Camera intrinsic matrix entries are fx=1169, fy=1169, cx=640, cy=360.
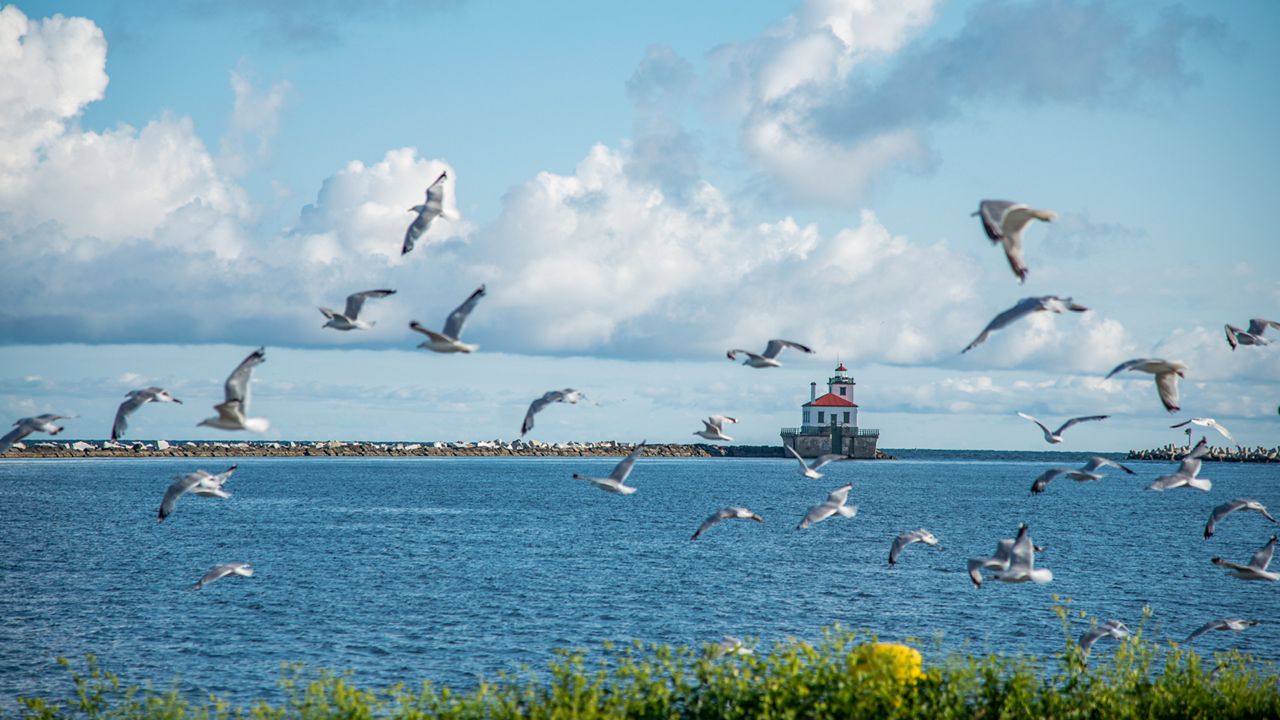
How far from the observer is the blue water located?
3133 centimetres

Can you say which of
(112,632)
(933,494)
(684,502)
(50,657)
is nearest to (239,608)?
(112,632)

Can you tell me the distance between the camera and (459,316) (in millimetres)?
14461

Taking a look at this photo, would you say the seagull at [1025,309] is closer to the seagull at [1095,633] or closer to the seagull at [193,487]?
the seagull at [1095,633]

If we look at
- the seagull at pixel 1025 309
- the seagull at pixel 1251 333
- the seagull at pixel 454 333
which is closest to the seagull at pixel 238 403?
the seagull at pixel 454 333

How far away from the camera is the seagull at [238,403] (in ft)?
40.8

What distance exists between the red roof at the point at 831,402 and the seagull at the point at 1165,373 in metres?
138

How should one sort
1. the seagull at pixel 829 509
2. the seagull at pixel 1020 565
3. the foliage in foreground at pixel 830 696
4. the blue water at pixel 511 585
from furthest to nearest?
the blue water at pixel 511 585 → the seagull at pixel 829 509 → the seagull at pixel 1020 565 → the foliage in foreground at pixel 830 696

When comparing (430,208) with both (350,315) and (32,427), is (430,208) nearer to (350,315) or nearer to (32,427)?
(350,315)

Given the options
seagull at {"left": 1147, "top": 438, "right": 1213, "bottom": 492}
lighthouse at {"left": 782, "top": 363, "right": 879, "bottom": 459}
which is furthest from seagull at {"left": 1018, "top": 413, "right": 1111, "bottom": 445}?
lighthouse at {"left": 782, "top": 363, "right": 879, "bottom": 459}

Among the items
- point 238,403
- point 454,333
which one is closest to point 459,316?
point 454,333

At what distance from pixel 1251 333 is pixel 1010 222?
8.02m

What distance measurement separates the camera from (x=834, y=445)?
154 metres

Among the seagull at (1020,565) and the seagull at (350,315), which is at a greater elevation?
the seagull at (350,315)

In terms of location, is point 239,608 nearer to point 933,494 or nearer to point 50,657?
point 50,657
